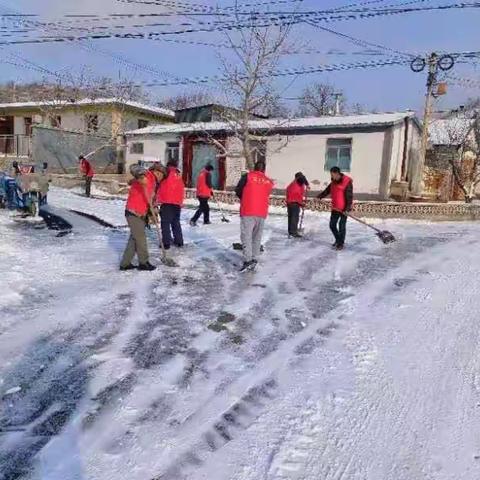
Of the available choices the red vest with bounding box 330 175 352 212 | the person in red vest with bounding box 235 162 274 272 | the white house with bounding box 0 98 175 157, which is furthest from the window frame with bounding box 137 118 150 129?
the person in red vest with bounding box 235 162 274 272

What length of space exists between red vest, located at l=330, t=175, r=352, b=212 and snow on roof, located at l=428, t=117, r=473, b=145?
21.5m

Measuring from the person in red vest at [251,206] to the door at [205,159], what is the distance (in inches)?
655

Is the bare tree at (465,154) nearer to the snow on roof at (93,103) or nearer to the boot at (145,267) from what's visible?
the boot at (145,267)

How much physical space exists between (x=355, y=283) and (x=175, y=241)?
3.69 metres

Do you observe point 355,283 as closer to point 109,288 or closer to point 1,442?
point 109,288

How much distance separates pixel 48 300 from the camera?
5793 mm

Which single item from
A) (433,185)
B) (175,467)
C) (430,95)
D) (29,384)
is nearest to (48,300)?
(29,384)

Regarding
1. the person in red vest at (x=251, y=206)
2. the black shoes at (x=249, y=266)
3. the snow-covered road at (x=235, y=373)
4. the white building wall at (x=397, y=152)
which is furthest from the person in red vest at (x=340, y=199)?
the white building wall at (x=397, y=152)

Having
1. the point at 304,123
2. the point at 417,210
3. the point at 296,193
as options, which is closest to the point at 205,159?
the point at 304,123

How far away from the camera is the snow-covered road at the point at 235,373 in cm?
292

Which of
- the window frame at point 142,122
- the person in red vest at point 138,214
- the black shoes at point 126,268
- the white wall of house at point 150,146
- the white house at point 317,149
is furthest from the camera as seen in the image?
the window frame at point 142,122

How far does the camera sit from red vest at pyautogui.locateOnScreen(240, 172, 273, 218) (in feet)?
24.4

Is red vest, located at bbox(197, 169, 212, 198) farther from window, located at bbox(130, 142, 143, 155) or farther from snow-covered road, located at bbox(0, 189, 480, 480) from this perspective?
window, located at bbox(130, 142, 143, 155)

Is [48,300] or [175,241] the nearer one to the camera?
[48,300]
